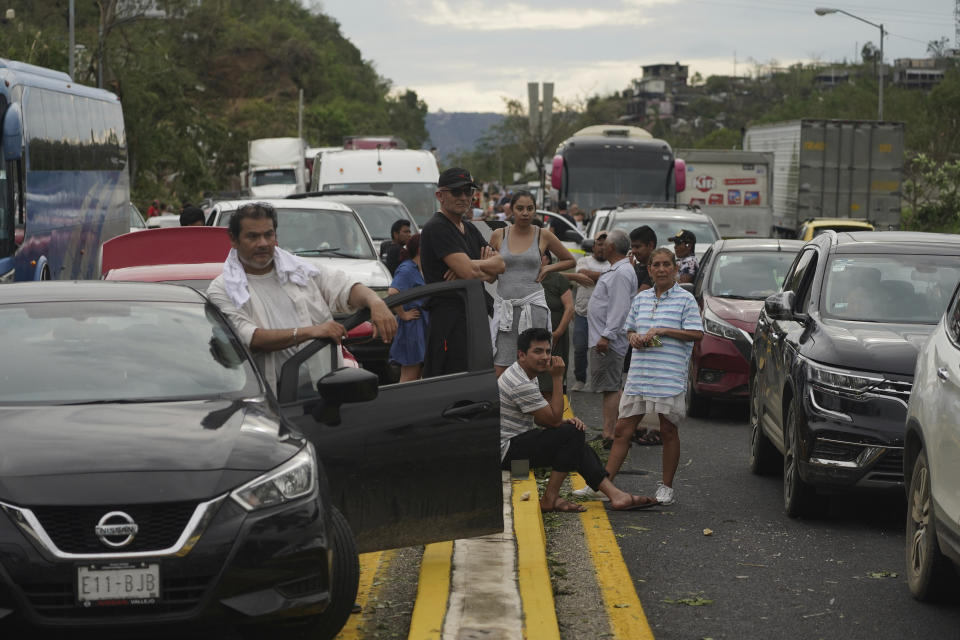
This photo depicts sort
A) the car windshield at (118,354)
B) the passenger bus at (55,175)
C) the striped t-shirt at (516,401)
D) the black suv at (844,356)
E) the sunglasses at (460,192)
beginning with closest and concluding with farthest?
the car windshield at (118,354), the black suv at (844,356), the striped t-shirt at (516,401), the sunglasses at (460,192), the passenger bus at (55,175)

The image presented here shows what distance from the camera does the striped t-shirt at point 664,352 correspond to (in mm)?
9344

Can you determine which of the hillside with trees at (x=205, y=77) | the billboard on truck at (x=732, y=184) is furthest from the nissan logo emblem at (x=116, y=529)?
the hillside with trees at (x=205, y=77)

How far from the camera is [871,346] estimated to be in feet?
27.6

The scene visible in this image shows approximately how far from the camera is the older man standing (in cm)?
1145

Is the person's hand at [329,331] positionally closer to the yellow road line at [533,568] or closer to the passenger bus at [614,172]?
the yellow road line at [533,568]

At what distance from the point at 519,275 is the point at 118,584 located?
5847mm

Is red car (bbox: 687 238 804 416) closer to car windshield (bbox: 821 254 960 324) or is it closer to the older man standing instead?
the older man standing

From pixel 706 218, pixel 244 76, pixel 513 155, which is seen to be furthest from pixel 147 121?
pixel 513 155

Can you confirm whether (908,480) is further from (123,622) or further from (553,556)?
(123,622)

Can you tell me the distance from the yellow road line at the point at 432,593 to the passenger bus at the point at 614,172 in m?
23.9

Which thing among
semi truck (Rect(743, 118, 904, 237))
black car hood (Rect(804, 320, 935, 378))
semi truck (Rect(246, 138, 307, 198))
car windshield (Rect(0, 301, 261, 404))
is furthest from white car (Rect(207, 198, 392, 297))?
semi truck (Rect(246, 138, 307, 198))

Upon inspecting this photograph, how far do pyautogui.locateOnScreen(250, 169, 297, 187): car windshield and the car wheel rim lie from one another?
46.0 meters

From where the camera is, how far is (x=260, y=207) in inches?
271

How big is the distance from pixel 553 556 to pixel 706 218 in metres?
13.3
